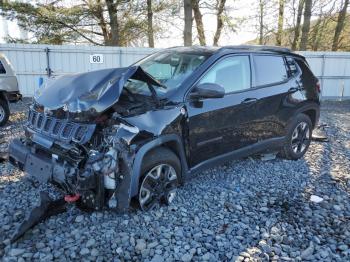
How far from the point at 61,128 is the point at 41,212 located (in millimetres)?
846

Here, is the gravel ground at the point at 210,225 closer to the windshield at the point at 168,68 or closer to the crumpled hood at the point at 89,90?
the crumpled hood at the point at 89,90

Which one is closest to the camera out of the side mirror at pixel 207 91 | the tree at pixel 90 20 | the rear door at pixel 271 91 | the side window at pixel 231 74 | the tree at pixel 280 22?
the side mirror at pixel 207 91

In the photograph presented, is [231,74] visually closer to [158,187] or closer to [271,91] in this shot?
[271,91]

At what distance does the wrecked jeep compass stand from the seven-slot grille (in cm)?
1

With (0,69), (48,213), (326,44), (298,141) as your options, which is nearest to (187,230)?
(48,213)

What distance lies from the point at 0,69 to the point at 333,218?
25.1 feet

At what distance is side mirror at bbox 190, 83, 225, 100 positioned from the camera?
12.4 ft

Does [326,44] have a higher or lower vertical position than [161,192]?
higher

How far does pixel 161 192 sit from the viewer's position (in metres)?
3.79

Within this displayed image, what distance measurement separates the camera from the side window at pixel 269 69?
4.79 metres

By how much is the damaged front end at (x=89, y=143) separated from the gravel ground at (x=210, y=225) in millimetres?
245

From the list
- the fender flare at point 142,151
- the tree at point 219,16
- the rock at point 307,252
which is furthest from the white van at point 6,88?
the tree at point 219,16

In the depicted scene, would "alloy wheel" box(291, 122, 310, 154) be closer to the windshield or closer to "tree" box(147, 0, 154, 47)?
the windshield

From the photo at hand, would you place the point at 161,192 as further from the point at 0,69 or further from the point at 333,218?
the point at 0,69
